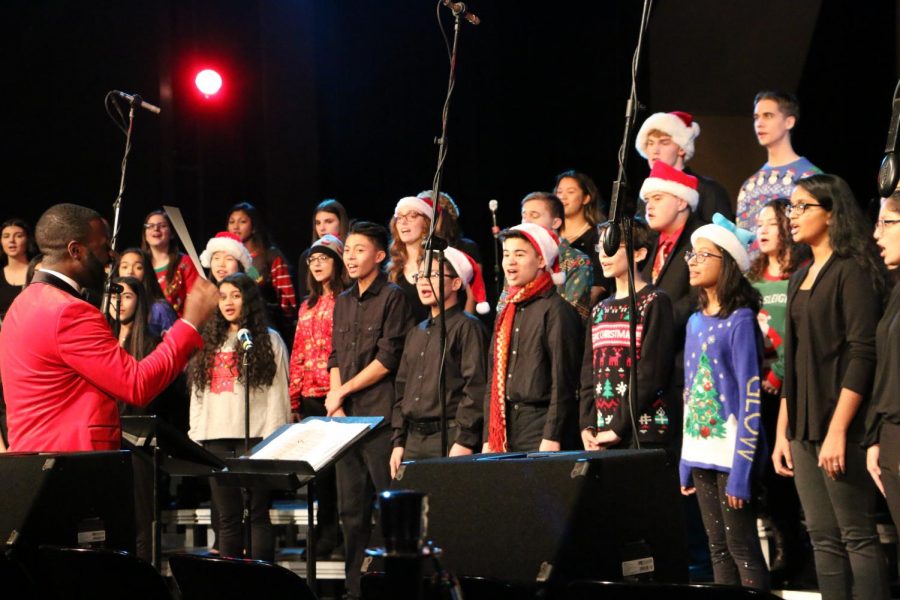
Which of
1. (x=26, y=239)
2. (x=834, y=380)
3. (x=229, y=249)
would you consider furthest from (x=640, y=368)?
(x=26, y=239)

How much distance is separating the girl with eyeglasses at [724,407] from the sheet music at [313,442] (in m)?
1.43

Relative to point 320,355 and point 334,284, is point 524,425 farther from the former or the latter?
point 334,284

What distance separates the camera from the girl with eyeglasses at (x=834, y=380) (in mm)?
4199

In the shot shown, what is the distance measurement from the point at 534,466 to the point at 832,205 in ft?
7.84

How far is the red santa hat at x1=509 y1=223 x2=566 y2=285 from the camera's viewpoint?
214 inches

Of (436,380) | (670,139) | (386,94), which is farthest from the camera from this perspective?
(386,94)

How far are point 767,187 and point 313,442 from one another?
2897mm

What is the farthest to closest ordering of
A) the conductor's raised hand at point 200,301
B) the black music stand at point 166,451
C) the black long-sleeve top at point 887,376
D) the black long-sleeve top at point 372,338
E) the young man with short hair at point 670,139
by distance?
1. the young man with short hair at point 670,139
2. the black long-sleeve top at point 372,338
3. the black music stand at point 166,451
4. the conductor's raised hand at point 200,301
5. the black long-sleeve top at point 887,376

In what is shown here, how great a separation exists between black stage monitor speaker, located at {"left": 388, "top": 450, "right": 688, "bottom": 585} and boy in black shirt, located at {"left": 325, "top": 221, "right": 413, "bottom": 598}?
10.6ft

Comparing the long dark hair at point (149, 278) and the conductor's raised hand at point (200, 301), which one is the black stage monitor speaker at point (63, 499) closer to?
the conductor's raised hand at point (200, 301)

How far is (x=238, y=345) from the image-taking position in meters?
6.37

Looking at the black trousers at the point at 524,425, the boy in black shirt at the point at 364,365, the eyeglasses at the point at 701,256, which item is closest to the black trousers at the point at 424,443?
the boy in black shirt at the point at 364,365

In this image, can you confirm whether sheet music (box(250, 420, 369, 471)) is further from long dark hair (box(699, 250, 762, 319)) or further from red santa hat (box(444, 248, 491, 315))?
red santa hat (box(444, 248, 491, 315))

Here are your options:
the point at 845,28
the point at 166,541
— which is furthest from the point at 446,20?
the point at 166,541
